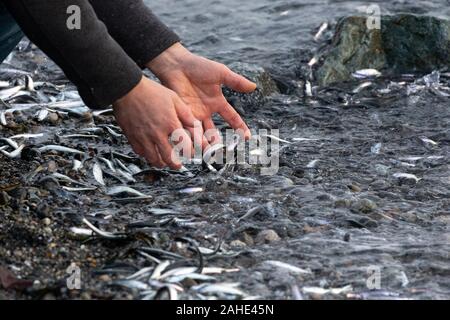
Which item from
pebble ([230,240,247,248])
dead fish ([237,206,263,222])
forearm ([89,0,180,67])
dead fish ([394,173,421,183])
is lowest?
dead fish ([394,173,421,183])

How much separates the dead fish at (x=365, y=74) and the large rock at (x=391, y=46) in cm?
5

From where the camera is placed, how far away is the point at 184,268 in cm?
343

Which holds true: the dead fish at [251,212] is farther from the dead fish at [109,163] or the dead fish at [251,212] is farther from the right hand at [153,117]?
the dead fish at [109,163]

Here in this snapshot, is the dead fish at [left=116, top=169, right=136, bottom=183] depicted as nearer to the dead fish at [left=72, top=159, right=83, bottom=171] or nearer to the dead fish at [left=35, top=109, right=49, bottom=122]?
the dead fish at [left=72, top=159, right=83, bottom=171]

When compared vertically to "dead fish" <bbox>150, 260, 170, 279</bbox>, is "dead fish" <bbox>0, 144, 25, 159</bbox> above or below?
above

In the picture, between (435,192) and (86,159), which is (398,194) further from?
(86,159)

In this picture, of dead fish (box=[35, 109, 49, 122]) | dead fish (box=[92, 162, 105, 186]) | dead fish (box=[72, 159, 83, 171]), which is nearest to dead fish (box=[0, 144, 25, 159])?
dead fish (box=[72, 159, 83, 171])

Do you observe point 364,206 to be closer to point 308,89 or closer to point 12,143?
point 12,143

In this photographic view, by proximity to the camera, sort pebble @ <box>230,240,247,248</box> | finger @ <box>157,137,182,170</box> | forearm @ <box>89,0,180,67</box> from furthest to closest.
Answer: forearm @ <box>89,0,180,67</box> < pebble @ <box>230,240,247,248</box> < finger @ <box>157,137,182,170</box>

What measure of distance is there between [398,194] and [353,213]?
429mm

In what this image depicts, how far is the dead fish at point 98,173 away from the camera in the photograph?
4.47 metres

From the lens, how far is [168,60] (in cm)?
409

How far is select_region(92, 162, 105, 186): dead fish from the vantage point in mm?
4471

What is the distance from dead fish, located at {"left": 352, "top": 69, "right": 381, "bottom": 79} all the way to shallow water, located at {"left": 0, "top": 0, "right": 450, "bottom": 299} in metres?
0.42
